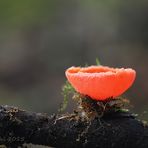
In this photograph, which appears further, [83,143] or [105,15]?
[105,15]

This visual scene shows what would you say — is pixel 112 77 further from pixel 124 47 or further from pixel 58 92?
pixel 124 47

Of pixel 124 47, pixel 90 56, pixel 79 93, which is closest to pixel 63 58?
pixel 90 56

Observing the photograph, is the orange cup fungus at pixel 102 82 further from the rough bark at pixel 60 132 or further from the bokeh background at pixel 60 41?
the bokeh background at pixel 60 41

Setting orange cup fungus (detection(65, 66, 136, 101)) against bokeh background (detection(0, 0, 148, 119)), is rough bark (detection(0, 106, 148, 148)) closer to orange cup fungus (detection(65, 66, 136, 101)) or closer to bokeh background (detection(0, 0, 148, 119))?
orange cup fungus (detection(65, 66, 136, 101))

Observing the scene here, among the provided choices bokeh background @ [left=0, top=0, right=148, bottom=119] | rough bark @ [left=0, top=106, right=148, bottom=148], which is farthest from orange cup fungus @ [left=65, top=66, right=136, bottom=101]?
bokeh background @ [left=0, top=0, right=148, bottom=119]

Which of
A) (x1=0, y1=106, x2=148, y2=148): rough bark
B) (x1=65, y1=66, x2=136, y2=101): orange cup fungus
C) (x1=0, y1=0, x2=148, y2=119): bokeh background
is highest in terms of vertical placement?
(x1=0, y1=0, x2=148, y2=119): bokeh background
